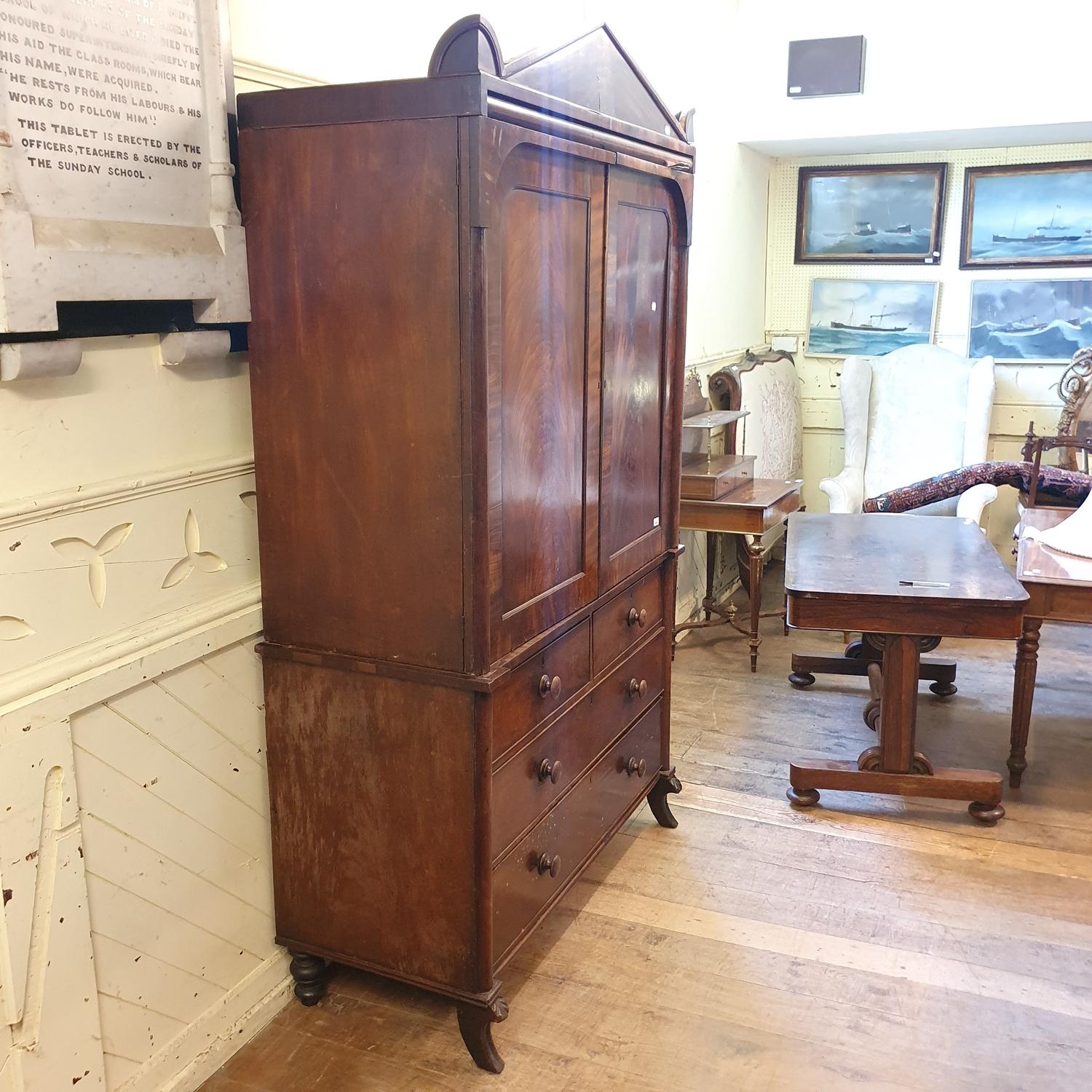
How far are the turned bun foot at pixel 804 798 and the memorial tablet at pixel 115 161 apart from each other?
7.86 ft

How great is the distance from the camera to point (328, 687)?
2.38 metres

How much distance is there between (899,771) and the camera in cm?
361

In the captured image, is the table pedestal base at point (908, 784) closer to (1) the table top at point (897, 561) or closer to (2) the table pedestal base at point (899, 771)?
(2) the table pedestal base at point (899, 771)

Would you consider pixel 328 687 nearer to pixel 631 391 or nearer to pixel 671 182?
pixel 631 391

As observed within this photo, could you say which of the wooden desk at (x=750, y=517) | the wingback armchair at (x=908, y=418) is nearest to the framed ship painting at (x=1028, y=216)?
the wingback armchair at (x=908, y=418)

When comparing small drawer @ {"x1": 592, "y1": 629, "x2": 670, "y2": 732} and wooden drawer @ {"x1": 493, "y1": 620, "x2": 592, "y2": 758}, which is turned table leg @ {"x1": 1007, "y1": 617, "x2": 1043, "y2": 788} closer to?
small drawer @ {"x1": 592, "y1": 629, "x2": 670, "y2": 732}

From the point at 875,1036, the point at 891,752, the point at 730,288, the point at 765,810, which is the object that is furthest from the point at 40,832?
the point at 730,288

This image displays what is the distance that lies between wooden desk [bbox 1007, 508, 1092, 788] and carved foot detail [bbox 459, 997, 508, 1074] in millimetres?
2040

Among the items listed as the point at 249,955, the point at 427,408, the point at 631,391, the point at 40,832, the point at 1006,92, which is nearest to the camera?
the point at 40,832

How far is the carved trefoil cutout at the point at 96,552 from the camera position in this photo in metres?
1.96

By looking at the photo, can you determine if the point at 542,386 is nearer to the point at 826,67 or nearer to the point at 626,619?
the point at 626,619

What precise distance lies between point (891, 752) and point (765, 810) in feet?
1.50

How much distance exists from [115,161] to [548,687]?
138cm

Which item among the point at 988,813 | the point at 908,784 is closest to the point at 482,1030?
the point at 908,784
